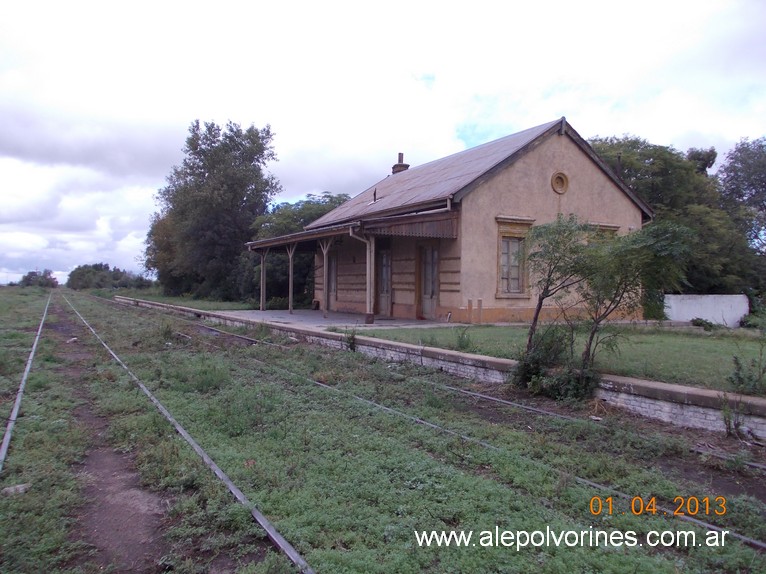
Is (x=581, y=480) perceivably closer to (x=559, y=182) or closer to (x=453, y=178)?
(x=453, y=178)

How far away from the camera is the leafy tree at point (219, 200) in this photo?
4025cm

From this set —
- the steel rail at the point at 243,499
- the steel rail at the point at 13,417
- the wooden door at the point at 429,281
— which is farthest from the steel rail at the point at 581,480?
the wooden door at the point at 429,281

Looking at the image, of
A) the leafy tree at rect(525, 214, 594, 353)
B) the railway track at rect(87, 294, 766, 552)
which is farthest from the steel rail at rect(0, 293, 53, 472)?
the leafy tree at rect(525, 214, 594, 353)

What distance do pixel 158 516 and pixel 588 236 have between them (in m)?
6.77

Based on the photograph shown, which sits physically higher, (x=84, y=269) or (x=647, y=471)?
(x=84, y=269)

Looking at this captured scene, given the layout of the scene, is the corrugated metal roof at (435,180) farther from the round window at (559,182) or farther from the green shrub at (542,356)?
the green shrub at (542,356)

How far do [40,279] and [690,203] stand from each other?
142 meters

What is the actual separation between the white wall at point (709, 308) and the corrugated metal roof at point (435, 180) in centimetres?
904

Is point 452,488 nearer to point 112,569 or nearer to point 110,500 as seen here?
point 112,569

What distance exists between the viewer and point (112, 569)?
367cm

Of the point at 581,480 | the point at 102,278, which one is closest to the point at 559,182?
the point at 581,480

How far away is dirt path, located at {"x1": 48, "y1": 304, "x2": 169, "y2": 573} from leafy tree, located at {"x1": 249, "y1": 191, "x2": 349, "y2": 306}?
74.6 feet

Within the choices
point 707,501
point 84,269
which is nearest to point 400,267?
point 707,501

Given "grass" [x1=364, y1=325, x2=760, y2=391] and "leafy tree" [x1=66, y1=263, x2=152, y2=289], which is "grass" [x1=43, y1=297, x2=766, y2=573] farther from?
"leafy tree" [x1=66, y1=263, x2=152, y2=289]
